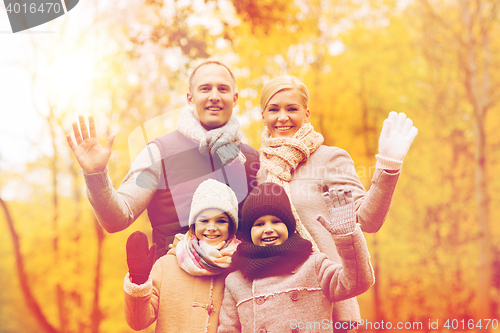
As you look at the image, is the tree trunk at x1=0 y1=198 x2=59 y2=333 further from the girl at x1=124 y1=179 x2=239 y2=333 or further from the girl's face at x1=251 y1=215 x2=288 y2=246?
the girl's face at x1=251 y1=215 x2=288 y2=246

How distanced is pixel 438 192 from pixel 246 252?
9583mm

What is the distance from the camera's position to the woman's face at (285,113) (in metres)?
2.73

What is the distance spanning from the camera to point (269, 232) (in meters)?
2.37

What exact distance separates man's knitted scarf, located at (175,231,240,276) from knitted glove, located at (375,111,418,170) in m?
Result: 1.04

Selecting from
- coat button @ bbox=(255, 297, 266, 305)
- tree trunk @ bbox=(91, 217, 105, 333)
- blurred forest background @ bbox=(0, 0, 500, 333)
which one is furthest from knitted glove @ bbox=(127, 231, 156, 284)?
tree trunk @ bbox=(91, 217, 105, 333)

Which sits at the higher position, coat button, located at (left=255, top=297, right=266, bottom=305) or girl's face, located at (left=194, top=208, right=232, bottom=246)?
girl's face, located at (left=194, top=208, right=232, bottom=246)

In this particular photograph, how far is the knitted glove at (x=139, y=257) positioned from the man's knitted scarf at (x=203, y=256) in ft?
0.99

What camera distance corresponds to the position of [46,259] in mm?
8828

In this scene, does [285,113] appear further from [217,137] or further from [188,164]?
[188,164]

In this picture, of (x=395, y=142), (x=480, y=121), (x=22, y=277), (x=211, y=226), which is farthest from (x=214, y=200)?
(x=480, y=121)

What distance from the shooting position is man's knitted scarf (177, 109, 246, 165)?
8.97 ft

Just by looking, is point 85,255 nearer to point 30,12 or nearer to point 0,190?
point 0,190

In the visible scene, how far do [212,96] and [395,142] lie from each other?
129 centimetres

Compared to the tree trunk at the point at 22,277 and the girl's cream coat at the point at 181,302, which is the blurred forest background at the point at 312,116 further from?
the girl's cream coat at the point at 181,302
